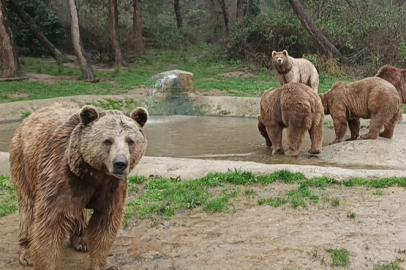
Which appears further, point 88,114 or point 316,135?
point 316,135

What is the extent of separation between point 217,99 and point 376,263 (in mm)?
12152

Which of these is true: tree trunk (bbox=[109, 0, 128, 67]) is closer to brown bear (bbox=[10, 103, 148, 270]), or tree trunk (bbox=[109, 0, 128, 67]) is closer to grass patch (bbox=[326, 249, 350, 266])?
brown bear (bbox=[10, 103, 148, 270])

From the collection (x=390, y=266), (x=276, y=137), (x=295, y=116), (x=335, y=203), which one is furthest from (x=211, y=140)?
(x=390, y=266)

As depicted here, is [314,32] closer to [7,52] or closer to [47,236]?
[7,52]

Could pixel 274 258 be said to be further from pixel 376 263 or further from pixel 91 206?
pixel 91 206

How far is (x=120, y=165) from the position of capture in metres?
3.68

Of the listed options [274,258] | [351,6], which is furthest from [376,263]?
[351,6]

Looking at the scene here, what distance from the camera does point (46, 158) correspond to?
13.9ft

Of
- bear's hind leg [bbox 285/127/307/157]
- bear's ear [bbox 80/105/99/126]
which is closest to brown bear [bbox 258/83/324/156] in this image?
bear's hind leg [bbox 285/127/307/157]

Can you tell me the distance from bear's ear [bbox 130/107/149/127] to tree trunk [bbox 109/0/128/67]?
2252 cm

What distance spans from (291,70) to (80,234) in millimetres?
10669

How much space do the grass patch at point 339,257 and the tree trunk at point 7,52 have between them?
19008 mm

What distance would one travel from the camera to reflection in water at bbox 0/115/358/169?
9.55 meters

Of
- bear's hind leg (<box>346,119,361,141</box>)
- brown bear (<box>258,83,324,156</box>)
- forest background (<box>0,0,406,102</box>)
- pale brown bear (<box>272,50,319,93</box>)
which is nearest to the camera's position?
brown bear (<box>258,83,324,156</box>)
